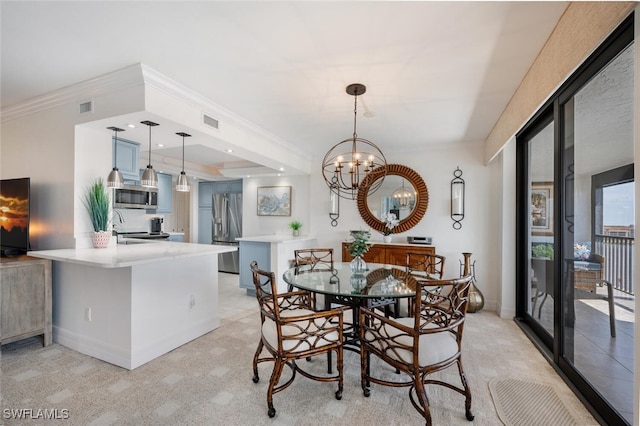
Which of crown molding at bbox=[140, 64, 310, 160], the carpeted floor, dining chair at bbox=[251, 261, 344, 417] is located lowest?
the carpeted floor

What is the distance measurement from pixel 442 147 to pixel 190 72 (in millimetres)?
3766

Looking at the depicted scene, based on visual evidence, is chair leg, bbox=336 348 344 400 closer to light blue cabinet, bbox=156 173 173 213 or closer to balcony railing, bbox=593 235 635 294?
balcony railing, bbox=593 235 635 294

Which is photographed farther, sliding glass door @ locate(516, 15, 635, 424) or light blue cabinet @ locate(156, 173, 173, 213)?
light blue cabinet @ locate(156, 173, 173, 213)

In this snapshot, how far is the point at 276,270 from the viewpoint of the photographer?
15.1 ft

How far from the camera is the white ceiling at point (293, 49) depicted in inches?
66.6

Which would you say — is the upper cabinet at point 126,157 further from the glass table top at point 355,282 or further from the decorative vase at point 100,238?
the glass table top at point 355,282

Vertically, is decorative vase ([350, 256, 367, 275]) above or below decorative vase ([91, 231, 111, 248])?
below

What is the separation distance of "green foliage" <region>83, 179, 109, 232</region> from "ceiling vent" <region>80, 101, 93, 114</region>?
0.71m

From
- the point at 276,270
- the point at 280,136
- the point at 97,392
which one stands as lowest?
the point at 97,392

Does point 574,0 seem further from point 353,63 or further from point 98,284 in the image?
point 98,284

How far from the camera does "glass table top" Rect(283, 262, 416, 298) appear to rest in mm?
2201

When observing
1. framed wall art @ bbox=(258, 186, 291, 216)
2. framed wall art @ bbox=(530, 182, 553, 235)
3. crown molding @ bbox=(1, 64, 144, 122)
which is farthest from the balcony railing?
framed wall art @ bbox=(258, 186, 291, 216)

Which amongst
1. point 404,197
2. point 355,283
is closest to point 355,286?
point 355,283

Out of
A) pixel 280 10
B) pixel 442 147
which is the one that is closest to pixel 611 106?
pixel 280 10
